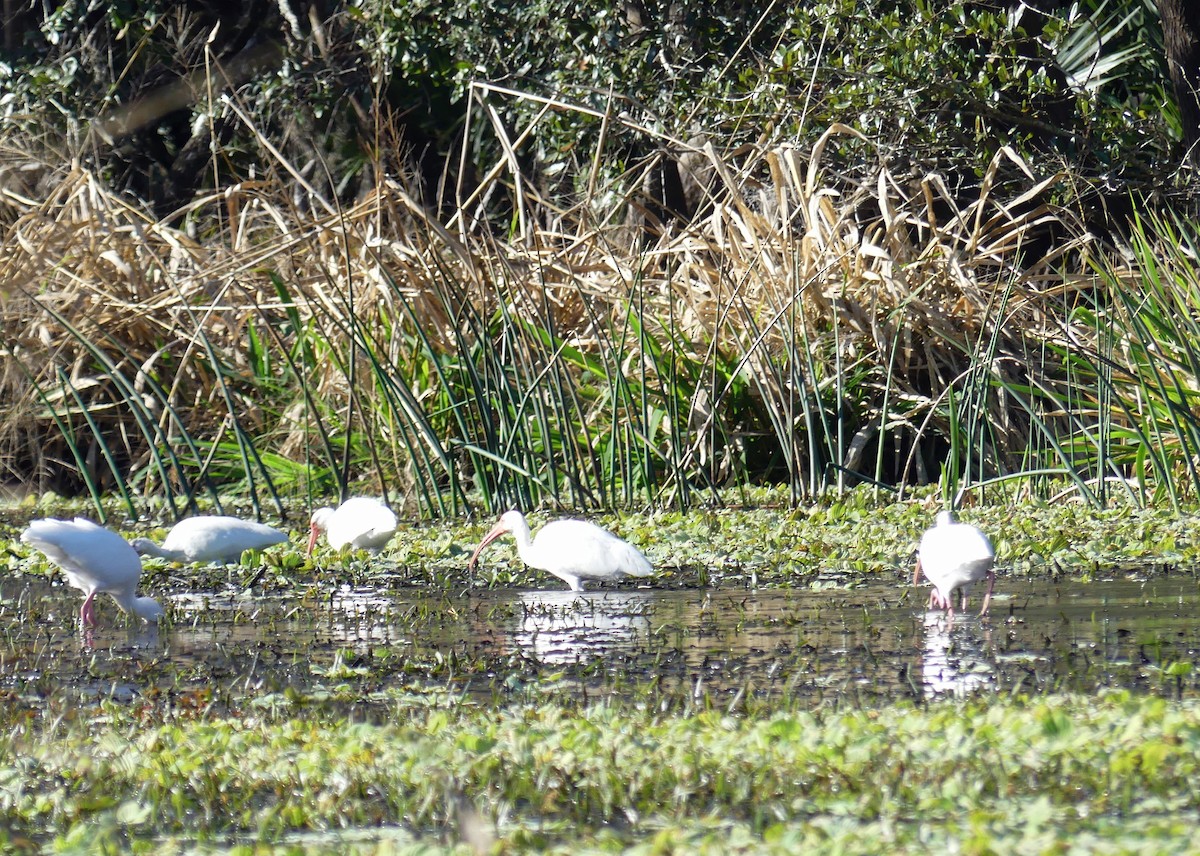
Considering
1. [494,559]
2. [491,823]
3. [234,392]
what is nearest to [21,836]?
[491,823]

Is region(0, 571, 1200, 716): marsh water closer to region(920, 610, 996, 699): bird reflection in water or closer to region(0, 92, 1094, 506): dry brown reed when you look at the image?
region(920, 610, 996, 699): bird reflection in water

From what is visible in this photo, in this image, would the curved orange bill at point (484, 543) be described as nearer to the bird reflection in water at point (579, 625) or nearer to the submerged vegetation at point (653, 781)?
the bird reflection in water at point (579, 625)

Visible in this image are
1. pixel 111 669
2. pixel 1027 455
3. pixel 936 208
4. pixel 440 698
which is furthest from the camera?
pixel 936 208

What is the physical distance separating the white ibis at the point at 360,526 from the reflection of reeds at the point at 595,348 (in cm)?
85

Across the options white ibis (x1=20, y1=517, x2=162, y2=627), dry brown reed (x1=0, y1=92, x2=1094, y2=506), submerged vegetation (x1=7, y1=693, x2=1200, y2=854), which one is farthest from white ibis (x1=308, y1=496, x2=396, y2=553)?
submerged vegetation (x1=7, y1=693, x2=1200, y2=854)

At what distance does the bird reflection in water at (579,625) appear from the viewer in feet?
16.5

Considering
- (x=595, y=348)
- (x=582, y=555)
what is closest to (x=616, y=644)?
(x=582, y=555)

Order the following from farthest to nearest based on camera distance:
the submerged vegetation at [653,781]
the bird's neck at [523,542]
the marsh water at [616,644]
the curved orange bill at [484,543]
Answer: the curved orange bill at [484,543] → the bird's neck at [523,542] → the marsh water at [616,644] → the submerged vegetation at [653,781]

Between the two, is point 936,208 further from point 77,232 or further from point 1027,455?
point 77,232

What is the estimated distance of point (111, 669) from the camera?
490 cm

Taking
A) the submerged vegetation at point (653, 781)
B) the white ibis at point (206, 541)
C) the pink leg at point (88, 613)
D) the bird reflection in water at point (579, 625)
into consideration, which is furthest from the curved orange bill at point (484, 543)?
the submerged vegetation at point (653, 781)

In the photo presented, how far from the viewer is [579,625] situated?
5.56 meters

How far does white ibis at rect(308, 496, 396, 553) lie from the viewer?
704 centimetres

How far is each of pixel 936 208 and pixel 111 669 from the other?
8.11 meters
